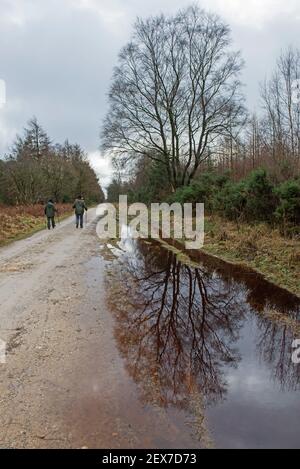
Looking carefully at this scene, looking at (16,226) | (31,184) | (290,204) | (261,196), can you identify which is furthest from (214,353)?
(31,184)

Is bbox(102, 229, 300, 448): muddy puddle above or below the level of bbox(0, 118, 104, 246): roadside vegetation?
below

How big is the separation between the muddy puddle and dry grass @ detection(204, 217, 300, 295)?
619mm

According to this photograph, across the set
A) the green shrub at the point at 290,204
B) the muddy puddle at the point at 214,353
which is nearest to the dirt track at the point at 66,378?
the muddy puddle at the point at 214,353

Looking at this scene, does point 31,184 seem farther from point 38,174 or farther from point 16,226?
point 16,226

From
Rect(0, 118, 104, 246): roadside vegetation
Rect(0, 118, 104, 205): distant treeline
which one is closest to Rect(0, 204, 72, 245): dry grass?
Rect(0, 118, 104, 246): roadside vegetation

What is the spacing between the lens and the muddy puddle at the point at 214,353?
3.78 meters

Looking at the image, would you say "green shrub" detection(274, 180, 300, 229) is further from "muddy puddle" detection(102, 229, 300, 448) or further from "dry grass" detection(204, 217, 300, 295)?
"muddy puddle" detection(102, 229, 300, 448)

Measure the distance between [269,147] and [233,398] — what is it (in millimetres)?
26002

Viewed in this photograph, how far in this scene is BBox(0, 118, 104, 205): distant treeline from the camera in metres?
38.3

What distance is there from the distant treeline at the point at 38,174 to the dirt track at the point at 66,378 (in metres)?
31.3

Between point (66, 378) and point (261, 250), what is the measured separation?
890cm

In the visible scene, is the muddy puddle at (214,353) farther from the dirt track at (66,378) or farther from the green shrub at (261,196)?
the green shrub at (261,196)

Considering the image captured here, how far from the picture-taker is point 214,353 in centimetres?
543
